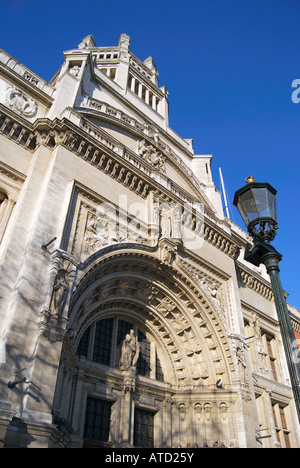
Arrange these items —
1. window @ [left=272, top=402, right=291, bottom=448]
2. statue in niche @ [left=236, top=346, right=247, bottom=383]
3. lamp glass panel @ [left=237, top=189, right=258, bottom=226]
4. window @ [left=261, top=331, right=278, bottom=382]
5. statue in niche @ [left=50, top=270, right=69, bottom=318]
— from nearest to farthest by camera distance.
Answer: lamp glass panel @ [left=237, top=189, right=258, bottom=226]
statue in niche @ [left=50, top=270, right=69, bottom=318]
statue in niche @ [left=236, top=346, right=247, bottom=383]
window @ [left=272, top=402, right=291, bottom=448]
window @ [left=261, top=331, right=278, bottom=382]

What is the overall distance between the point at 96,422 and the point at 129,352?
3345 mm

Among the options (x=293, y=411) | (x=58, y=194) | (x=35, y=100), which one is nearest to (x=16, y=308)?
(x=58, y=194)

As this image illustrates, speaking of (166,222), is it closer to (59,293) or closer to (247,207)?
(59,293)

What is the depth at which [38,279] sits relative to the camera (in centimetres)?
1238

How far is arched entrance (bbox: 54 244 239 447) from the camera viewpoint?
49.0 ft

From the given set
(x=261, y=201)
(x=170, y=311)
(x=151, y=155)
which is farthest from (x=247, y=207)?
(x=151, y=155)

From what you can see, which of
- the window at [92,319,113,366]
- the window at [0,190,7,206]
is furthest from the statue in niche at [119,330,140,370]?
the window at [0,190,7,206]

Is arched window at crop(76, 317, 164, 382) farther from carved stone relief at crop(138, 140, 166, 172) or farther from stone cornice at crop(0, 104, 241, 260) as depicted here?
carved stone relief at crop(138, 140, 166, 172)

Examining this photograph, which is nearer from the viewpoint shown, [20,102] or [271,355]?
[20,102]

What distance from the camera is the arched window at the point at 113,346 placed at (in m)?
16.6

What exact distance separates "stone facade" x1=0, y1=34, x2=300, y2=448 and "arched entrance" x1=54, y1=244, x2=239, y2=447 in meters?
0.06

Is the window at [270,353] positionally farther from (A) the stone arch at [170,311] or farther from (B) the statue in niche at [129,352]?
(B) the statue in niche at [129,352]

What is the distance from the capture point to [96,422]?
15203mm

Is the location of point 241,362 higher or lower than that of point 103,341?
lower
